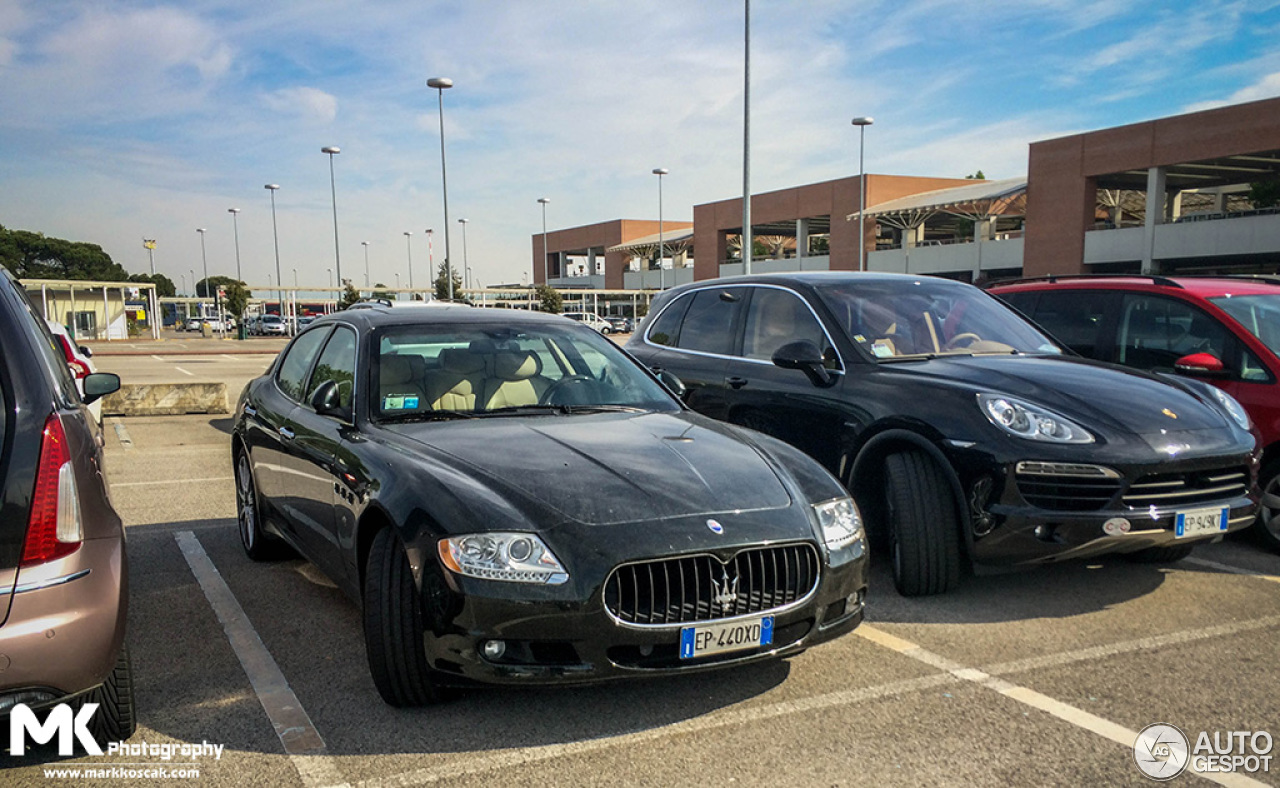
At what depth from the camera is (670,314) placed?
723cm

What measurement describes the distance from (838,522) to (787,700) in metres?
0.68

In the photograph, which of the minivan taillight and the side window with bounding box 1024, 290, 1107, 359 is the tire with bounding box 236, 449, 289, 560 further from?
the side window with bounding box 1024, 290, 1107, 359

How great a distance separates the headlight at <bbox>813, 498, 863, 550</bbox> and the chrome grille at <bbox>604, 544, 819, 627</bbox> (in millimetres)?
257

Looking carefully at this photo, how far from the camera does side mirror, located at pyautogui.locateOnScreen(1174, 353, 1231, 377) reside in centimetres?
601

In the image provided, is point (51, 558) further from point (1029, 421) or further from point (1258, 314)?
point (1258, 314)

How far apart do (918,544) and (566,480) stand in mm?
2161

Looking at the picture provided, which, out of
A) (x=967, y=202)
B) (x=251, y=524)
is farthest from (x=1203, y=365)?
(x=967, y=202)

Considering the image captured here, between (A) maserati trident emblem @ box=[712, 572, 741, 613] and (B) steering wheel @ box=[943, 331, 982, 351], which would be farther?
(B) steering wheel @ box=[943, 331, 982, 351]

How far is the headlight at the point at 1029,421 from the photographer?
4504 mm

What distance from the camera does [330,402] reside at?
14.2 ft

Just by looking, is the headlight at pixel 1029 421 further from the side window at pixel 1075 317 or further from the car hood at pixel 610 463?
the side window at pixel 1075 317

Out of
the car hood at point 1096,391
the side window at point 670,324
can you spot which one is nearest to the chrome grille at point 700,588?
the car hood at point 1096,391

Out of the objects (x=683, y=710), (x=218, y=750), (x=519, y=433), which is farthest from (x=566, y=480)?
(x=218, y=750)

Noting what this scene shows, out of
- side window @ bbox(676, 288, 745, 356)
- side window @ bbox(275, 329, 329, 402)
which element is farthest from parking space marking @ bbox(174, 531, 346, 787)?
side window @ bbox(676, 288, 745, 356)
